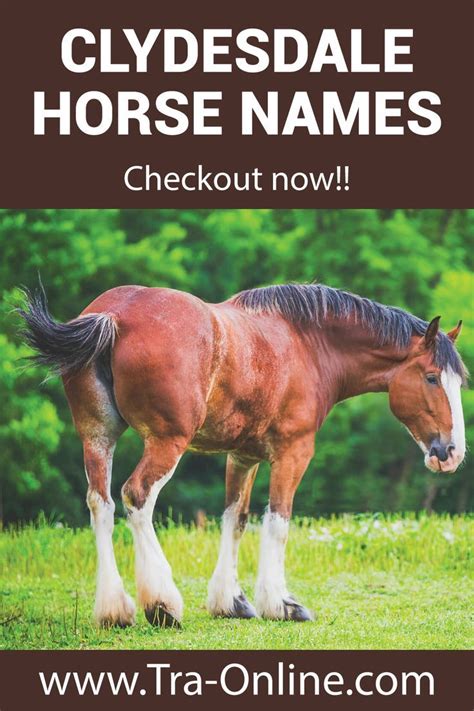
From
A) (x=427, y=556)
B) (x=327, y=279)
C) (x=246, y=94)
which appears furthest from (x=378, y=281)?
(x=246, y=94)

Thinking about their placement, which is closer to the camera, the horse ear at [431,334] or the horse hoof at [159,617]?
Result: the horse hoof at [159,617]

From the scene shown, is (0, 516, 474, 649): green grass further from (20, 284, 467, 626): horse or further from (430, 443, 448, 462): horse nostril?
(430, 443, 448, 462): horse nostril

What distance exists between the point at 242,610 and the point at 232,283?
39.3ft

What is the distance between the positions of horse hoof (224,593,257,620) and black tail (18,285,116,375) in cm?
212

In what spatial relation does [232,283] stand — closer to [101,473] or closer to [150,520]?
[101,473]

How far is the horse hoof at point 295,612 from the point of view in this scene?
7.71 meters

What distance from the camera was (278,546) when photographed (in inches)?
302

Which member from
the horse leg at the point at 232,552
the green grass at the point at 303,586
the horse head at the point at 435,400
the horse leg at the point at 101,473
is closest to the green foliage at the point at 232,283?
the green grass at the point at 303,586

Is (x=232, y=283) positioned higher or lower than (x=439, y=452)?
higher

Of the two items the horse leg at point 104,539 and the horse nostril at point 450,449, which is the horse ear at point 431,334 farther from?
the horse leg at point 104,539

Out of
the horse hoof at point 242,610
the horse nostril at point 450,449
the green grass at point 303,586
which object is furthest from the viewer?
the horse nostril at point 450,449

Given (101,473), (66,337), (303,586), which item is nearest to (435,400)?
(303,586)

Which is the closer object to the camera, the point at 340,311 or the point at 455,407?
the point at 455,407

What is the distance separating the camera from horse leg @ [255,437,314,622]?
768cm
